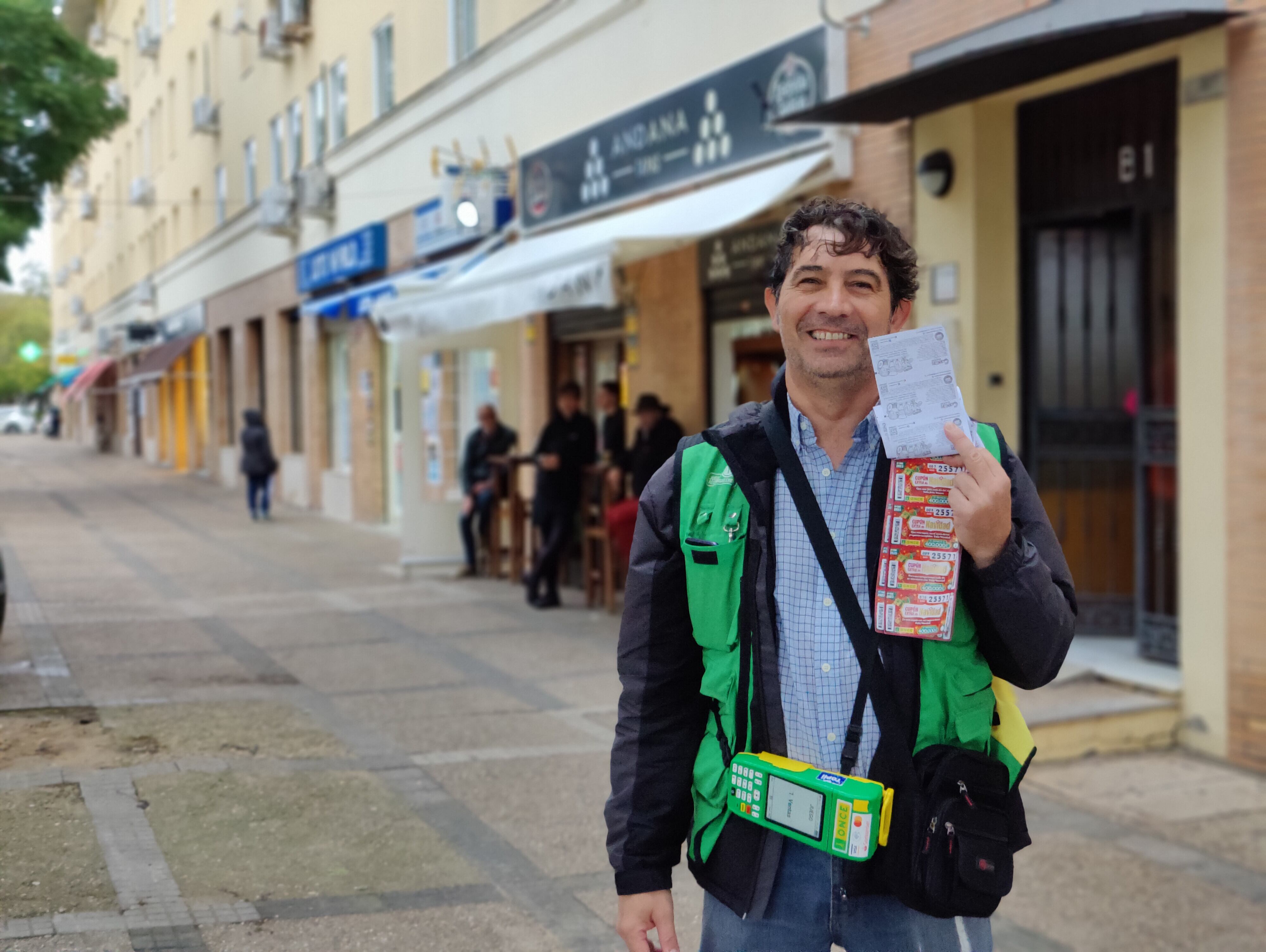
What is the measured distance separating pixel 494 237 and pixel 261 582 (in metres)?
4.23

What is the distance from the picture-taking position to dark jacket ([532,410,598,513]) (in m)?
11.1

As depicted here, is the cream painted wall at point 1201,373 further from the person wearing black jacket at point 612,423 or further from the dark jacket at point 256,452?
the dark jacket at point 256,452

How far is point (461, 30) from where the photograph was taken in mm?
15859

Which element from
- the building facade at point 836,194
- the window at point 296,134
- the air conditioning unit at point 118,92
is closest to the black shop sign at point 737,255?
the building facade at point 836,194

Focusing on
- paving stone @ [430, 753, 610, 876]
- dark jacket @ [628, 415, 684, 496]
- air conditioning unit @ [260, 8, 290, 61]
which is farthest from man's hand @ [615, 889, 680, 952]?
air conditioning unit @ [260, 8, 290, 61]

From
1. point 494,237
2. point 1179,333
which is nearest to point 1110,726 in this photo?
point 1179,333

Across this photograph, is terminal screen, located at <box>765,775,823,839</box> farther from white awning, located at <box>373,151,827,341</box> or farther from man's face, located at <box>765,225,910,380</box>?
white awning, located at <box>373,151,827,341</box>

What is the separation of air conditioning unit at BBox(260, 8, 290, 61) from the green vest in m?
21.2

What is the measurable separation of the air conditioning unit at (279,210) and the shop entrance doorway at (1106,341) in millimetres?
15928

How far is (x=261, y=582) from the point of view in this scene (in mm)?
→ 12586

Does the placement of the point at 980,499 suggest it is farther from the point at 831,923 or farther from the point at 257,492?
the point at 257,492

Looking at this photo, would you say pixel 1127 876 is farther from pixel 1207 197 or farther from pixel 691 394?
pixel 691 394

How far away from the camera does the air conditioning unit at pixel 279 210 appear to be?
72.7ft

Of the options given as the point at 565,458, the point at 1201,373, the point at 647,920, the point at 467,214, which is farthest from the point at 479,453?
the point at 647,920
